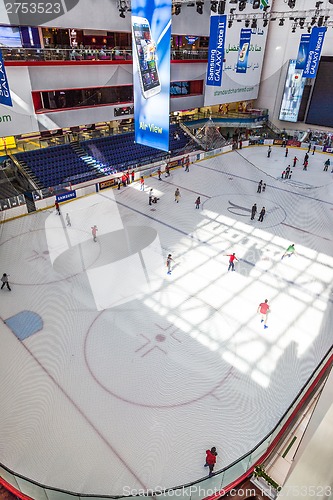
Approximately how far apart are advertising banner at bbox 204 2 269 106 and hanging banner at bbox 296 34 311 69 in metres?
4.59

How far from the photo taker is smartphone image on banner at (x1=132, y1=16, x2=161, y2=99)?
11781mm

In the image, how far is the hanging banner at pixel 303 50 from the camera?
30250mm

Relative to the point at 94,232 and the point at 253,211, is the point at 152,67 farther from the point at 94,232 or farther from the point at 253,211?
the point at 253,211

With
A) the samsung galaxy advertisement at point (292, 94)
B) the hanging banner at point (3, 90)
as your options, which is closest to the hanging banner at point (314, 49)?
the samsung galaxy advertisement at point (292, 94)

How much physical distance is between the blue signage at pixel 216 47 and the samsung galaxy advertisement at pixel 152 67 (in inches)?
573

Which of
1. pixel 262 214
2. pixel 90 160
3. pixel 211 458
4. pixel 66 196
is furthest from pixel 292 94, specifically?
pixel 211 458

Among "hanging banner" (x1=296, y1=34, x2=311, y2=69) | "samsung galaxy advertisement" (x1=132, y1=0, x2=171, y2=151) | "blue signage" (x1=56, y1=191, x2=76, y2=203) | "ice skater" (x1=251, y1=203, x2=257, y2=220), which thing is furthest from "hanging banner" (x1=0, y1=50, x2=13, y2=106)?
"hanging banner" (x1=296, y1=34, x2=311, y2=69)

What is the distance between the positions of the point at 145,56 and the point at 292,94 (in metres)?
31.5

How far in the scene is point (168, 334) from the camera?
37.9 feet

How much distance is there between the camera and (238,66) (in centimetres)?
3322

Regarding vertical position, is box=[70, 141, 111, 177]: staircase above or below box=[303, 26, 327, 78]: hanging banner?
below

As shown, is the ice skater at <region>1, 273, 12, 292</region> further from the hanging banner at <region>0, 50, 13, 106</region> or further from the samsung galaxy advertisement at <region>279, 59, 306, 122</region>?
the samsung galaxy advertisement at <region>279, 59, 306, 122</region>

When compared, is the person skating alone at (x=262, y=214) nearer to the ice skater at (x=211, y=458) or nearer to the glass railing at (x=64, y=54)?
the ice skater at (x=211, y=458)

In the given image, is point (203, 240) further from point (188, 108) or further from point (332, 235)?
point (188, 108)
